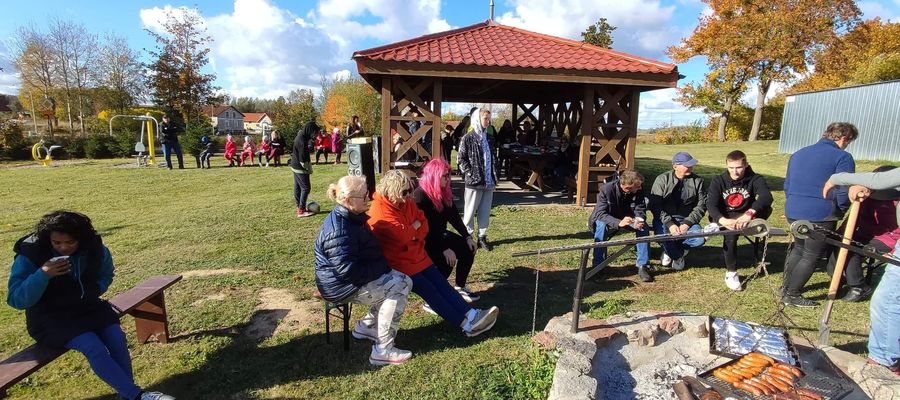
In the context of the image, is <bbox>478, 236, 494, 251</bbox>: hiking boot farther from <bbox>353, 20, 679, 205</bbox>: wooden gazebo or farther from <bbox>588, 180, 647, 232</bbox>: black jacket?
<bbox>353, 20, 679, 205</bbox>: wooden gazebo

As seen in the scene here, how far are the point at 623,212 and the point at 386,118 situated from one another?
13.9ft

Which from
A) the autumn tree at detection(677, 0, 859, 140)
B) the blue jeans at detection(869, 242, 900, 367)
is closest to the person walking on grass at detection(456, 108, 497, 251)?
the blue jeans at detection(869, 242, 900, 367)

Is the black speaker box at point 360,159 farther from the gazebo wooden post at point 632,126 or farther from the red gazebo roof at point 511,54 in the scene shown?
the gazebo wooden post at point 632,126

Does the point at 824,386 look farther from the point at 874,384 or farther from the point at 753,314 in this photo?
the point at 753,314

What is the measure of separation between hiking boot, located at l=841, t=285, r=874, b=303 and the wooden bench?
553 centimetres

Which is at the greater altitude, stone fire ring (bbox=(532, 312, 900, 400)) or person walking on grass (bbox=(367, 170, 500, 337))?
person walking on grass (bbox=(367, 170, 500, 337))

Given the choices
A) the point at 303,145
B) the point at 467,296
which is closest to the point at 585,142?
the point at 303,145

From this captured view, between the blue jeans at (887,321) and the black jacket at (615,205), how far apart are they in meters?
2.04

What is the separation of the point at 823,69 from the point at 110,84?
41.3 m

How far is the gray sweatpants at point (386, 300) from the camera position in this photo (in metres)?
3.20

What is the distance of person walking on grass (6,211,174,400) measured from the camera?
8.25 feet

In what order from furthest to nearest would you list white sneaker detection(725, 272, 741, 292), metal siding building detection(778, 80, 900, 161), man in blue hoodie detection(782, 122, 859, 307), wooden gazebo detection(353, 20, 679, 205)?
metal siding building detection(778, 80, 900, 161)
wooden gazebo detection(353, 20, 679, 205)
white sneaker detection(725, 272, 741, 292)
man in blue hoodie detection(782, 122, 859, 307)

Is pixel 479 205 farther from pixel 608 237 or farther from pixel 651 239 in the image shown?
pixel 651 239

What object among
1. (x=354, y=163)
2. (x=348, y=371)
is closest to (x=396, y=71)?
(x=354, y=163)
